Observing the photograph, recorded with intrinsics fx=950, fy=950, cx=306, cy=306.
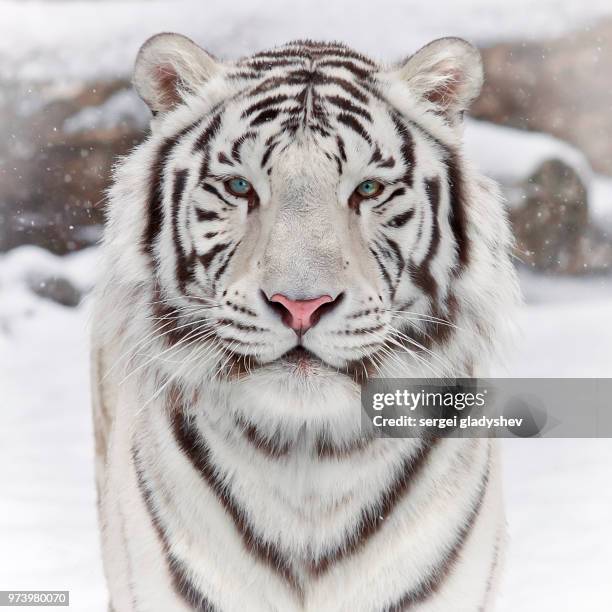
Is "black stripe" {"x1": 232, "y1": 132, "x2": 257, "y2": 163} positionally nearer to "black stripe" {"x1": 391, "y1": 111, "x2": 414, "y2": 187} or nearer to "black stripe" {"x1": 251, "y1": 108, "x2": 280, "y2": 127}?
"black stripe" {"x1": 251, "y1": 108, "x2": 280, "y2": 127}

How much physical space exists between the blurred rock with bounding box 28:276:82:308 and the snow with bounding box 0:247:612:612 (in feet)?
0.09

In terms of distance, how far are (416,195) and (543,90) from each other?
2945mm

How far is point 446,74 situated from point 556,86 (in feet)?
9.39

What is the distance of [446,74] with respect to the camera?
1.22m

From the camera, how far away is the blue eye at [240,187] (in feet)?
3.67

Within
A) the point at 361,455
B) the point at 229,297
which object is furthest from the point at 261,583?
the point at 229,297

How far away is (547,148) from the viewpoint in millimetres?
3762

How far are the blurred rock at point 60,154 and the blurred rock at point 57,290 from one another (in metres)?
0.12

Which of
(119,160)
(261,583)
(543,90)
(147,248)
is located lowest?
(261,583)

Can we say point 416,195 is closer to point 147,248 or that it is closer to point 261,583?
point 147,248

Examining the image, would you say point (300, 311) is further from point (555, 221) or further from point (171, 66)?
point (555, 221)

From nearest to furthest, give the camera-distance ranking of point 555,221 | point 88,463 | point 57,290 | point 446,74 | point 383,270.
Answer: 1. point 383,270
2. point 446,74
3. point 88,463
4. point 57,290
5. point 555,221

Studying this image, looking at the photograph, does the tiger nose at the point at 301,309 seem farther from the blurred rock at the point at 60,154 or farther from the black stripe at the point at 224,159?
the blurred rock at the point at 60,154

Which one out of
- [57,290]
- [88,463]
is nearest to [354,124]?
[88,463]
